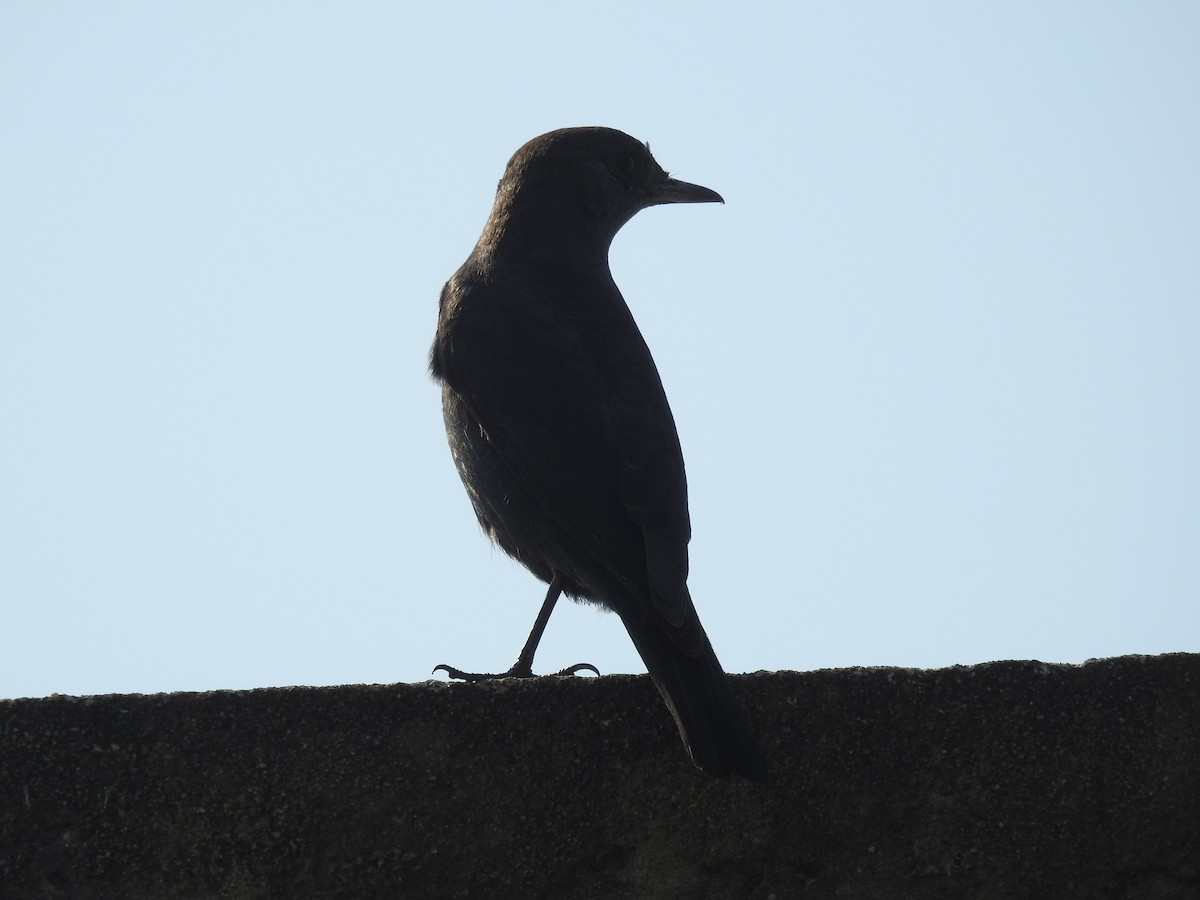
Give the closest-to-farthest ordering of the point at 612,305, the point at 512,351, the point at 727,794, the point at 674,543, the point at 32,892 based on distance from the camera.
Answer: the point at 32,892
the point at 727,794
the point at 674,543
the point at 512,351
the point at 612,305

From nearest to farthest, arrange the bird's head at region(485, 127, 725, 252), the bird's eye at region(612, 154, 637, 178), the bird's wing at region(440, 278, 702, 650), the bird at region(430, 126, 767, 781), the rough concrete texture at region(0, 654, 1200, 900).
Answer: the rough concrete texture at region(0, 654, 1200, 900) < the bird at region(430, 126, 767, 781) < the bird's wing at region(440, 278, 702, 650) < the bird's head at region(485, 127, 725, 252) < the bird's eye at region(612, 154, 637, 178)

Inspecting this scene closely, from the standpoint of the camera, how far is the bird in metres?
3.73

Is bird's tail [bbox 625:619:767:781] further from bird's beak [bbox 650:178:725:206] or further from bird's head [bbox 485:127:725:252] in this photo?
bird's beak [bbox 650:178:725:206]

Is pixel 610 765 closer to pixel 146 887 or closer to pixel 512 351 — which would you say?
pixel 146 887

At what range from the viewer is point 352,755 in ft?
8.78

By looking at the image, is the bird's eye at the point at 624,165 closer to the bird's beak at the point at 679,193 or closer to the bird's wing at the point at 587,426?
the bird's beak at the point at 679,193

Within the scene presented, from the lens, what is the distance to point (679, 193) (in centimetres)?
607

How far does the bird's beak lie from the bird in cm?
16

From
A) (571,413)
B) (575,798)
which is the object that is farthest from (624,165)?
(575,798)

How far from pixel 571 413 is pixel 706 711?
5.63 ft

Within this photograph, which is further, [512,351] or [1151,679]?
[512,351]

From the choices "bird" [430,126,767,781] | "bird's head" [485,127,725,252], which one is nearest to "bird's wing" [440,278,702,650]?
"bird" [430,126,767,781]

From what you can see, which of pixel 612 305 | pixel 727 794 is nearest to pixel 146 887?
pixel 727 794

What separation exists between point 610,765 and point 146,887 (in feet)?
2.88
